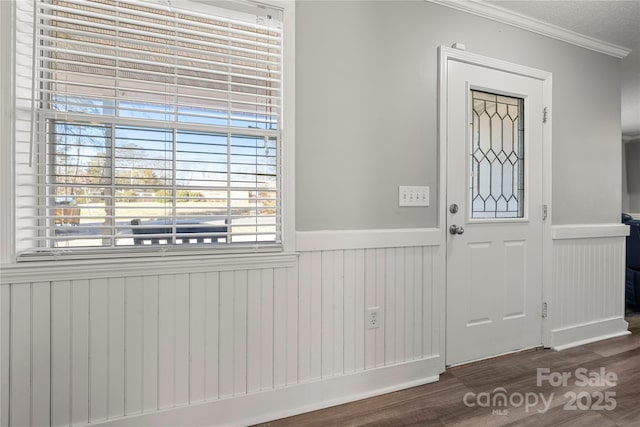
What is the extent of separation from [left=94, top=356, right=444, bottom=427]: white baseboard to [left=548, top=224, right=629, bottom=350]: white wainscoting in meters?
1.24

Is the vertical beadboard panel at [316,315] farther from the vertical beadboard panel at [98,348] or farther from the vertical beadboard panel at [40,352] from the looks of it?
the vertical beadboard panel at [40,352]

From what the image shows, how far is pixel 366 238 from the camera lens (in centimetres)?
177

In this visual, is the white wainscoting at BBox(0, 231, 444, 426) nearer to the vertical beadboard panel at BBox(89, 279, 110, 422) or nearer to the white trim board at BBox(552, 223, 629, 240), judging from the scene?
the vertical beadboard panel at BBox(89, 279, 110, 422)

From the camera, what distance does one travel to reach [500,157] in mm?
2221

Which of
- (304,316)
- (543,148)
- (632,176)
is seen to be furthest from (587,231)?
(632,176)

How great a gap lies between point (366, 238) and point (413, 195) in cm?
42

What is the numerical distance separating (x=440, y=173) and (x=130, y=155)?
172cm

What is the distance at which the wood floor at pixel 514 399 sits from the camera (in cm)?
158

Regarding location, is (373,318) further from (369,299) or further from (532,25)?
(532,25)

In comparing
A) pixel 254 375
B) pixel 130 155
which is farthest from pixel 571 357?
pixel 130 155

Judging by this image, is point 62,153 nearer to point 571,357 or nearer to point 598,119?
point 571,357

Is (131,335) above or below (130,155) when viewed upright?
below

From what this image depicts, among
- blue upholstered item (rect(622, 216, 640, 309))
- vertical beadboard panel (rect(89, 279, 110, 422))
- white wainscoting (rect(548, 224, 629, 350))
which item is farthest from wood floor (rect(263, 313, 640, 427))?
blue upholstered item (rect(622, 216, 640, 309))

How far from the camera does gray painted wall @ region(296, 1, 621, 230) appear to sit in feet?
5.46
